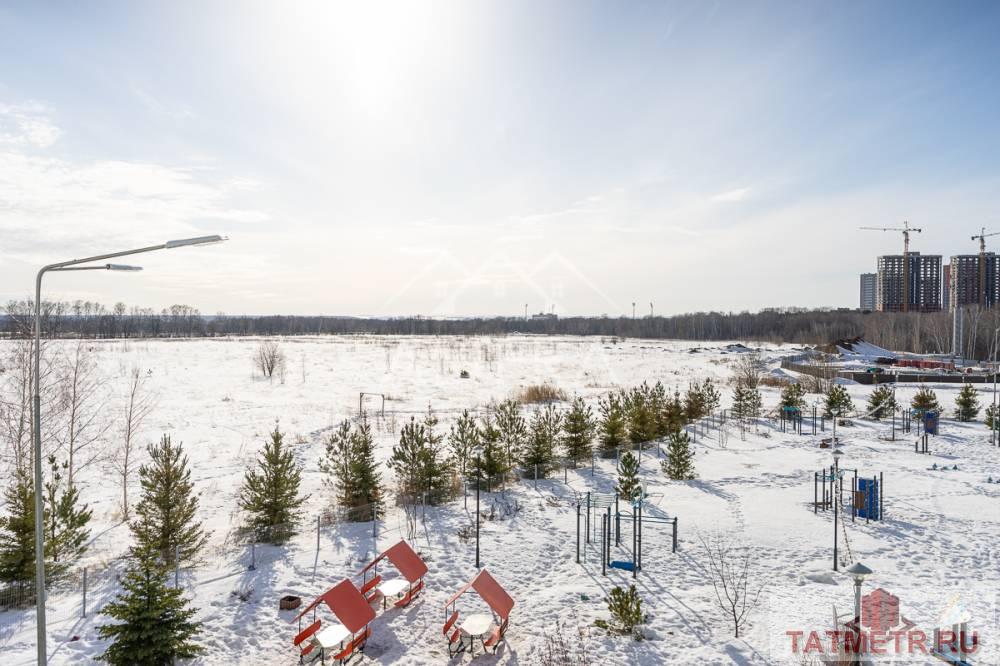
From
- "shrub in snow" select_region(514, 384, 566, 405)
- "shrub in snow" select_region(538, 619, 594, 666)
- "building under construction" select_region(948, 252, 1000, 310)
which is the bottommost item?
"shrub in snow" select_region(538, 619, 594, 666)

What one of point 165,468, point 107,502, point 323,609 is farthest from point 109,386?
point 323,609

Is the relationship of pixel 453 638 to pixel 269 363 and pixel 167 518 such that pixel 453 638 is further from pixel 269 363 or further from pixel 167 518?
pixel 269 363

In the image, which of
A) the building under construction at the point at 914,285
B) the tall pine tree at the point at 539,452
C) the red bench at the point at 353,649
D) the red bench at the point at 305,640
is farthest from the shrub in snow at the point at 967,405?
the building under construction at the point at 914,285

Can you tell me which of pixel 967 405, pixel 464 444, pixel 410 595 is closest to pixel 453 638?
pixel 410 595

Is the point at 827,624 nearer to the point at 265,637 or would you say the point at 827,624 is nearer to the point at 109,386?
the point at 265,637

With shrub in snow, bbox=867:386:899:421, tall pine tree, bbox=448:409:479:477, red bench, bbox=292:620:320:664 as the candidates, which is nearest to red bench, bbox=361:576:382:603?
red bench, bbox=292:620:320:664

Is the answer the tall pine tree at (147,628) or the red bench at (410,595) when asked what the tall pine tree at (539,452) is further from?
the tall pine tree at (147,628)

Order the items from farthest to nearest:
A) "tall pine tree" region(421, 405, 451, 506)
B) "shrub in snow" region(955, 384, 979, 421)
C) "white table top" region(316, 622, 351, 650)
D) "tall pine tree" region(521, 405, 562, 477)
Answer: "shrub in snow" region(955, 384, 979, 421)
"tall pine tree" region(521, 405, 562, 477)
"tall pine tree" region(421, 405, 451, 506)
"white table top" region(316, 622, 351, 650)

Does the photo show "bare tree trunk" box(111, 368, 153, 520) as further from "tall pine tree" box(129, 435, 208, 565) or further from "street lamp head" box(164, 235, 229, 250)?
"street lamp head" box(164, 235, 229, 250)
